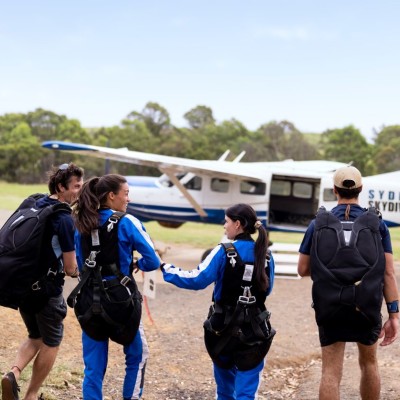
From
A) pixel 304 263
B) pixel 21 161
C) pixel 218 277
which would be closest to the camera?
pixel 218 277

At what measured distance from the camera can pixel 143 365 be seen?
13.9ft

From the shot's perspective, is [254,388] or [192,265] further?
[192,265]

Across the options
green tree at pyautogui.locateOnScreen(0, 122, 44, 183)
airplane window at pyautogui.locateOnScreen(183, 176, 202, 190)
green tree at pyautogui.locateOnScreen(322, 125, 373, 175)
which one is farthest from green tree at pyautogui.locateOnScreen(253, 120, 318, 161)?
airplane window at pyautogui.locateOnScreen(183, 176, 202, 190)

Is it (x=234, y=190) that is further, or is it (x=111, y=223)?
Answer: (x=234, y=190)

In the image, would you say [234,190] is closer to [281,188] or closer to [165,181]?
[281,188]

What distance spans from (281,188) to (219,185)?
168 centimetres

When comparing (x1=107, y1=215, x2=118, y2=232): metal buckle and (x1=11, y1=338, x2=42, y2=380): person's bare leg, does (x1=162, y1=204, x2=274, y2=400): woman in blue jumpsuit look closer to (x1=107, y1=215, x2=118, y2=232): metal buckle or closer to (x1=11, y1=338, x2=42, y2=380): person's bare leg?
(x1=107, y1=215, x2=118, y2=232): metal buckle

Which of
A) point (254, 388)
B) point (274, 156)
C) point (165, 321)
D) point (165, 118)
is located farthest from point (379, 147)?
point (254, 388)

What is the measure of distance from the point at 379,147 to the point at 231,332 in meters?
Result: 55.0

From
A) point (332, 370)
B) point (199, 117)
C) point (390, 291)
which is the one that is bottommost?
point (332, 370)

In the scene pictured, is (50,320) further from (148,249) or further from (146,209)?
(146,209)

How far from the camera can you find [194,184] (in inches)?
601

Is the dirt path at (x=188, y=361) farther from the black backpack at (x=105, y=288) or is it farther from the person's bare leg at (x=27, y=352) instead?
the black backpack at (x=105, y=288)

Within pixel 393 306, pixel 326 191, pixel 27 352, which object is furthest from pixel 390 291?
pixel 326 191
